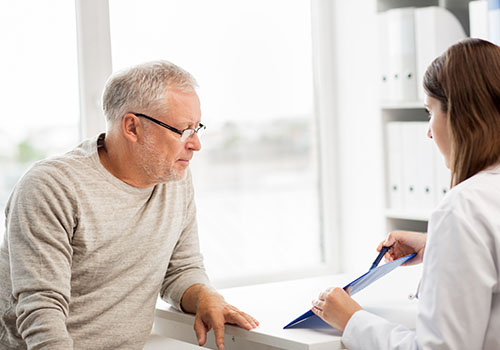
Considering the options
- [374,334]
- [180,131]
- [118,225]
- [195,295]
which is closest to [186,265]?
[195,295]

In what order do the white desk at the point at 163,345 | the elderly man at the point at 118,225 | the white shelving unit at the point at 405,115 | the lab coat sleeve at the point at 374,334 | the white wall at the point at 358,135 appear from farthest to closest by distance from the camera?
the white wall at the point at 358,135 < the white shelving unit at the point at 405,115 < the white desk at the point at 163,345 < the elderly man at the point at 118,225 < the lab coat sleeve at the point at 374,334

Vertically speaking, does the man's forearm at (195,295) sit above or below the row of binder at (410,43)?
below

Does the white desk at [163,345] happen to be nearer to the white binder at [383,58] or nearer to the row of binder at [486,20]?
the white binder at [383,58]

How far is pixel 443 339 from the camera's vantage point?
3.73 feet

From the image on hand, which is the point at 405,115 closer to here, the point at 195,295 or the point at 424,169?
the point at 424,169

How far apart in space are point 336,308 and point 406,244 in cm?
39

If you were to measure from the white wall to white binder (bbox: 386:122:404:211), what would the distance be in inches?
1.6

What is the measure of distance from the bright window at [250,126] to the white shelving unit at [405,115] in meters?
0.39

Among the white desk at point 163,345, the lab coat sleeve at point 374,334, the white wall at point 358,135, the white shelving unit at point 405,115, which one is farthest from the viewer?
the white wall at point 358,135

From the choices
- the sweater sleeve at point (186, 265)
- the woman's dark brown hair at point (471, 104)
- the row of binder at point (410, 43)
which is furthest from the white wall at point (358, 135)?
the woman's dark brown hair at point (471, 104)

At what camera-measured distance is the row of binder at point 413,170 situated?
2414 millimetres

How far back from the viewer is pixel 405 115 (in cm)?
269

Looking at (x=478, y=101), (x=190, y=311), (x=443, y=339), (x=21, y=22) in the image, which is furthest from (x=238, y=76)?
(x=443, y=339)

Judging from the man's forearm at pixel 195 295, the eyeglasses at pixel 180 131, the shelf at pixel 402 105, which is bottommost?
the man's forearm at pixel 195 295
